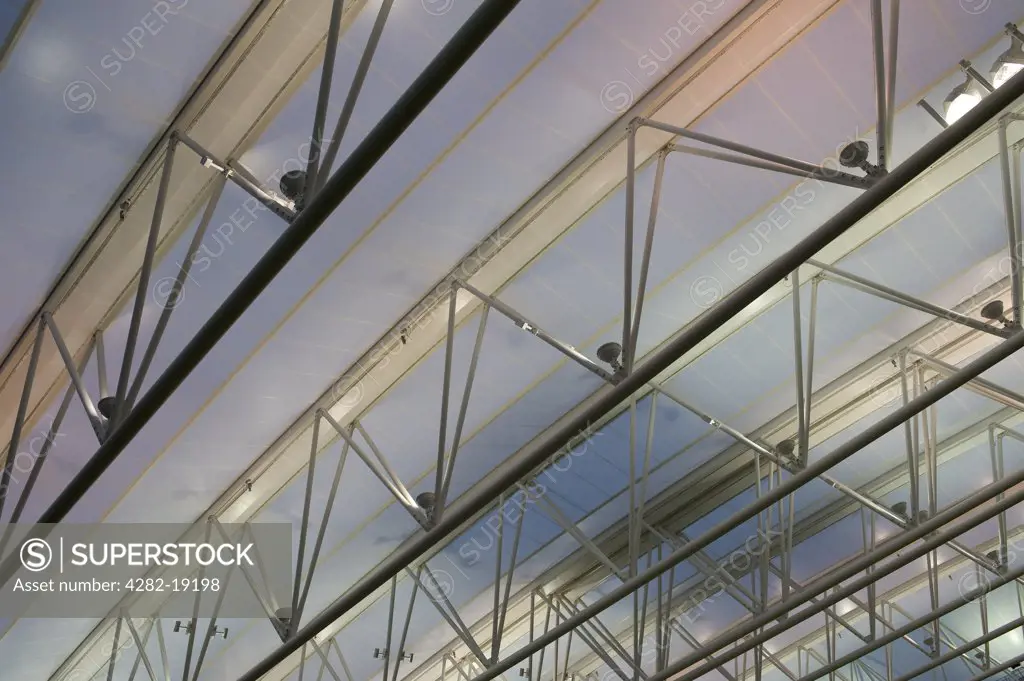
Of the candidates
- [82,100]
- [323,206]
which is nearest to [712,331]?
[323,206]

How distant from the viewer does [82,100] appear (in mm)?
11125

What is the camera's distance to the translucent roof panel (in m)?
10.6

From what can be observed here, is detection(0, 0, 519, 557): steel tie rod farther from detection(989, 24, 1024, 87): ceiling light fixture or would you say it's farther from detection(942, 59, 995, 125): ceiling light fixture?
detection(989, 24, 1024, 87): ceiling light fixture

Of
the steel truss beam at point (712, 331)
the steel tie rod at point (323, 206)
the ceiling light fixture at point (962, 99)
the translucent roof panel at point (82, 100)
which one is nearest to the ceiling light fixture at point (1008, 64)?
the ceiling light fixture at point (962, 99)

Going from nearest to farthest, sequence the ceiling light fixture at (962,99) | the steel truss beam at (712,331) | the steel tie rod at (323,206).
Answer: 1. the steel tie rod at (323,206)
2. the steel truss beam at (712,331)
3. the ceiling light fixture at (962,99)

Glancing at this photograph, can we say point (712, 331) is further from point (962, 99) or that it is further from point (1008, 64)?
point (1008, 64)

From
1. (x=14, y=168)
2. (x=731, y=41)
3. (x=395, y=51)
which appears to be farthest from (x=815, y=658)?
(x=14, y=168)

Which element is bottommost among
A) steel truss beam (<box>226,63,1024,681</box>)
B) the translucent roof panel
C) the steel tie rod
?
steel truss beam (<box>226,63,1024,681</box>)

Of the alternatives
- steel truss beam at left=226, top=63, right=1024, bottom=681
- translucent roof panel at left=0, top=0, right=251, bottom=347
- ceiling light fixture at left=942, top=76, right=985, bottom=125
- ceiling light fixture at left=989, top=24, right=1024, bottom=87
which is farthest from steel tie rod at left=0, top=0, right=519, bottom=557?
ceiling light fixture at left=989, top=24, right=1024, bottom=87

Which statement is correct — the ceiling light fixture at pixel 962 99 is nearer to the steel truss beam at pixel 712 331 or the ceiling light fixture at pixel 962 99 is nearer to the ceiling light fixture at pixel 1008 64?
the ceiling light fixture at pixel 1008 64

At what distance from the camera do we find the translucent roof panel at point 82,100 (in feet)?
34.8

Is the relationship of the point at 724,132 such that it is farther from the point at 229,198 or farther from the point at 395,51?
the point at 229,198

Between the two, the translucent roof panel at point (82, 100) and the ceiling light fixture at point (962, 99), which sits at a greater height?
the translucent roof panel at point (82, 100)

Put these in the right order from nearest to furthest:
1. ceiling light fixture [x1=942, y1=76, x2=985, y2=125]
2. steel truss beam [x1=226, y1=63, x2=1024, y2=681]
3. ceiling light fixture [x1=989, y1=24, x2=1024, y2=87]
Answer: steel truss beam [x1=226, y1=63, x2=1024, y2=681] → ceiling light fixture [x1=989, y1=24, x2=1024, y2=87] → ceiling light fixture [x1=942, y1=76, x2=985, y2=125]
